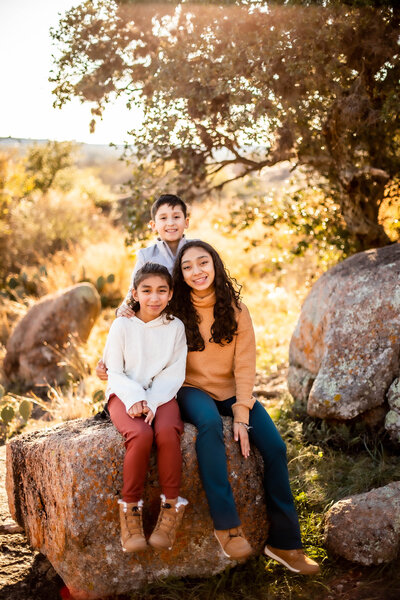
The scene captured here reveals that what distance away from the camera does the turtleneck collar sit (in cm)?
346

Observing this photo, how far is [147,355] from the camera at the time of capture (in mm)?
3215

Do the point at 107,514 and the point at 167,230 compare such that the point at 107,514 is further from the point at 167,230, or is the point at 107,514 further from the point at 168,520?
the point at 167,230

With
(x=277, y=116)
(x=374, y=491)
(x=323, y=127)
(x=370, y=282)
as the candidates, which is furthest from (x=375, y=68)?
(x=374, y=491)

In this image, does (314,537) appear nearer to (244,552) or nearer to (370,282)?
(244,552)

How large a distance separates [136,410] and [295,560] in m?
1.19

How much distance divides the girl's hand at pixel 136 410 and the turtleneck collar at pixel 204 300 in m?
0.82

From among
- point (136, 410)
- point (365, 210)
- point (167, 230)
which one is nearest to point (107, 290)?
point (365, 210)

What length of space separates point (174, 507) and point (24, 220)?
421 inches

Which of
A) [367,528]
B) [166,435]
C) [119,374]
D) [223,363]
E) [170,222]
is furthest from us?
[170,222]

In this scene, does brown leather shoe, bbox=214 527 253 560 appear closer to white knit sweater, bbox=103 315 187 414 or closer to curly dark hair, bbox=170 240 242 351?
white knit sweater, bbox=103 315 187 414

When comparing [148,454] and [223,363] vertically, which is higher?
[223,363]

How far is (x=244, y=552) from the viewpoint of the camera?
108 inches

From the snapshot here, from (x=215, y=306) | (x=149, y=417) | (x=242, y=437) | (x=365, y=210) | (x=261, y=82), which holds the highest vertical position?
(x=261, y=82)

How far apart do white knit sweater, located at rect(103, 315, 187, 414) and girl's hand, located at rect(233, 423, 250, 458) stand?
16.4 inches
